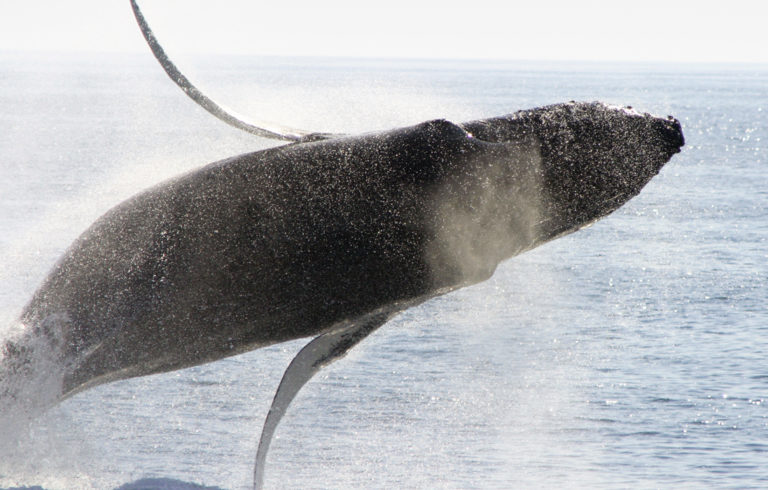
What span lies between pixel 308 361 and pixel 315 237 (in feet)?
3.77

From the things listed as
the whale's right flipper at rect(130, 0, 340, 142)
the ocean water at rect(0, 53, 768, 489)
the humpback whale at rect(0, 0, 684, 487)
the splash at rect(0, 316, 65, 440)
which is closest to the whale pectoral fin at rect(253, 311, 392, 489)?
the humpback whale at rect(0, 0, 684, 487)

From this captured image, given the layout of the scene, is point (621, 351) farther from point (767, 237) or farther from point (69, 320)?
point (767, 237)

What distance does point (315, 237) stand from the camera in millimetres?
7484

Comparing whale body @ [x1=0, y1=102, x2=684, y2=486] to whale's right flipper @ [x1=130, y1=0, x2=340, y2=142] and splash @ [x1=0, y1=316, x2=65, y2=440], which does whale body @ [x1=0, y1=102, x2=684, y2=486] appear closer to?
splash @ [x1=0, y1=316, x2=65, y2=440]

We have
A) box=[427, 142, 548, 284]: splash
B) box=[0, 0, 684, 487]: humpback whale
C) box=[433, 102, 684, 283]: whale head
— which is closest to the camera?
box=[0, 0, 684, 487]: humpback whale

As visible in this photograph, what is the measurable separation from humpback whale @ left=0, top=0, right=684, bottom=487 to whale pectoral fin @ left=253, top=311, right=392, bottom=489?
0.01 metres

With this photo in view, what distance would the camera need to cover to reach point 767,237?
33875mm

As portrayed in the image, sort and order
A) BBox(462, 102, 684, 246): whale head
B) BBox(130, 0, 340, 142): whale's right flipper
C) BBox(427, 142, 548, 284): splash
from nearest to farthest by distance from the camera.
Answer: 1. BBox(427, 142, 548, 284): splash
2. BBox(462, 102, 684, 246): whale head
3. BBox(130, 0, 340, 142): whale's right flipper

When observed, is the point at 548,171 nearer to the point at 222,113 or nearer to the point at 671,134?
the point at 671,134

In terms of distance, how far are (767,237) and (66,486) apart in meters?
28.9

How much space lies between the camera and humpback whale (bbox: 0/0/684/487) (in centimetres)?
755

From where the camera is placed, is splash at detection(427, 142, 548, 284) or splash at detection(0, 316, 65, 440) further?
splash at detection(0, 316, 65, 440)

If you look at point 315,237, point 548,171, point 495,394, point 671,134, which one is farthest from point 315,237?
point 495,394

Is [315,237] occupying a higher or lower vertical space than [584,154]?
lower
